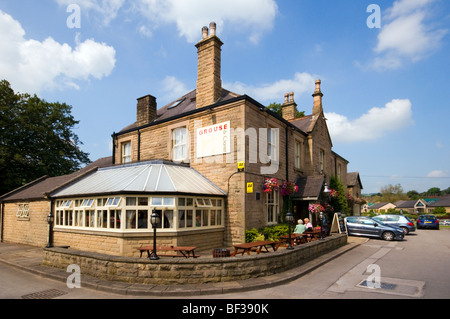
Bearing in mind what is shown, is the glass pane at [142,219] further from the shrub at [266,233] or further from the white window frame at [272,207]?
the white window frame at [272,207]

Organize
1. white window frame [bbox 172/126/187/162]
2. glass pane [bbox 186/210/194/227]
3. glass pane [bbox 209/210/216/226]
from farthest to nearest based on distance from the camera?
white window frame [bbox 172/126/187/162]
glass pane [bbox 209/210/216/226]
glass pane [bbox 186/210/194/227]

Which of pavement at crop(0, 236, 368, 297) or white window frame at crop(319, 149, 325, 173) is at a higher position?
white window frame at crop(319, 149, 325, 173)

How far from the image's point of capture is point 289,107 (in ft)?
76.9

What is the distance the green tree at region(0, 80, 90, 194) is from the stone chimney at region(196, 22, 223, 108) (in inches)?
902

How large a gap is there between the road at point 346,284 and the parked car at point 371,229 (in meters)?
6.77

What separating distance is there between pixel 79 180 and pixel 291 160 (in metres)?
12.2

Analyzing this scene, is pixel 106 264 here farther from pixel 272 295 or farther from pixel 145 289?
pixel 272 295

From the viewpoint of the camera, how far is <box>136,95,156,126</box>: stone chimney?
18.6 meters

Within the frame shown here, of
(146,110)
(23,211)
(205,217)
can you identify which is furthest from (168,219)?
(23,211)

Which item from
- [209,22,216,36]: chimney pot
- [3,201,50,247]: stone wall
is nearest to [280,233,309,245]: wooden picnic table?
[209,22,216,36]: chimney pot

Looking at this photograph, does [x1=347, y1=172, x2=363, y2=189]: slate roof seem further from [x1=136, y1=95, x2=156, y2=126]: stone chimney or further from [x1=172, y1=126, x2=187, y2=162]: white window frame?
[x1=136, y1=95, x2=156, y2=126]: stone chimney

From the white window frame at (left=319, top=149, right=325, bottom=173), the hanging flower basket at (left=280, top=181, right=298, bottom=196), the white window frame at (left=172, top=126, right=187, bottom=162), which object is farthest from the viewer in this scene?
the white window frame at (left=319, top=149, right=325, bottom=173)

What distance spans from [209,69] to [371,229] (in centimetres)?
1452

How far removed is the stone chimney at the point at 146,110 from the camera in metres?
18.6
